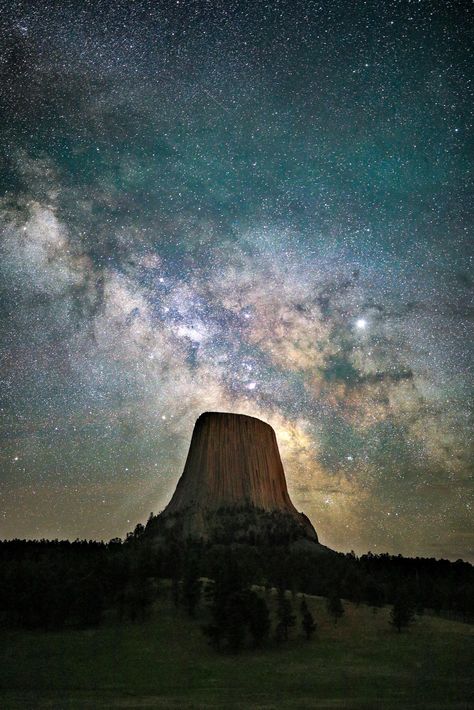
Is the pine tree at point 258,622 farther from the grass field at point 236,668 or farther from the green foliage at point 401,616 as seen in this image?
the green foliage at point 401,616

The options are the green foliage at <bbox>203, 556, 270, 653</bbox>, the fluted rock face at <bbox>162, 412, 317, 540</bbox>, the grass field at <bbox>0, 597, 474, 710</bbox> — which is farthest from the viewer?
the fluted rock face at <bbox>162, 412, 317, 540</bbox>

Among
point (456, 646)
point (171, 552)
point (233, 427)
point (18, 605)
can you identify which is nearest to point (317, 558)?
point (171, 552)

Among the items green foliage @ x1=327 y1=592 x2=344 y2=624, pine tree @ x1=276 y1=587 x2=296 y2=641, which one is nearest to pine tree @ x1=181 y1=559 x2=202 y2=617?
pine tree @ x1=276 y1=587 x2=296 y2=641

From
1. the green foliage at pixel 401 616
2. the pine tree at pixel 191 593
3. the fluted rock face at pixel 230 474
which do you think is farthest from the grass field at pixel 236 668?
the fluted rock face at pixel 230 474

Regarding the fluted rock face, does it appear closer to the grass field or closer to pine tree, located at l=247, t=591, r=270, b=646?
the grass field

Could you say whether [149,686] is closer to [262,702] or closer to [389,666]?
[262,702]

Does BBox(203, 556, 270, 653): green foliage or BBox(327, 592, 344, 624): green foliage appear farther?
BBox(327, 592, 344, 624): green foliage
